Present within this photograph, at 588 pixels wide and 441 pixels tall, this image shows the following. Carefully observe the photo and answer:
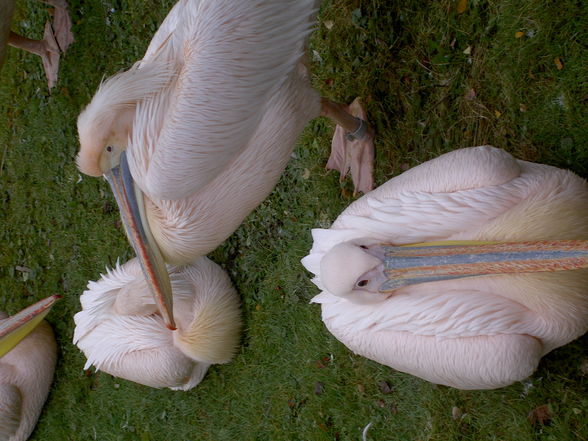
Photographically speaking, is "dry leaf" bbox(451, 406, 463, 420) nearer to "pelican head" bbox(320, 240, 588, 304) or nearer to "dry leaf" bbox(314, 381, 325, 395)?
"dry leaf" bbox(314, 381, 325, 395)

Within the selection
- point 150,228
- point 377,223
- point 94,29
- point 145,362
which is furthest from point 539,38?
point 94,29

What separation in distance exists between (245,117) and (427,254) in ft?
2.77

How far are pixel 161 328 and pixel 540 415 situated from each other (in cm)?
182

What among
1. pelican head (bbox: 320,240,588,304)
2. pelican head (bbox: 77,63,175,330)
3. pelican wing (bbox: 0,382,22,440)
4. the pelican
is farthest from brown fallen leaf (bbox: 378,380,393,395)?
the pelican

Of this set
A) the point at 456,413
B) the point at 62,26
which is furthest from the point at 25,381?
the point at 456,413

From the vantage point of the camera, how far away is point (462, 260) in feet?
4.75

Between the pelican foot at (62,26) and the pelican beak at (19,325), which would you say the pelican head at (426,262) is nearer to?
the pelican beak at (19,325)

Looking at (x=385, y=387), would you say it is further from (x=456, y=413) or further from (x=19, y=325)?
(x=19, y=325)

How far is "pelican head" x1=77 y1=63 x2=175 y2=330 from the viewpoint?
1.97m

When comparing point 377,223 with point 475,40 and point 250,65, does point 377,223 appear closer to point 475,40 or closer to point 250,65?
point 250,65

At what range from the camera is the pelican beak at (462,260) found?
1269mm

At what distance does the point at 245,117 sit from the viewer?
79.5 inches

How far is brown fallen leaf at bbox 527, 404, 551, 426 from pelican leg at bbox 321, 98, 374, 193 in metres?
1.15

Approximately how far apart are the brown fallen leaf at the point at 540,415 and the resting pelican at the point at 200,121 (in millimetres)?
1319
